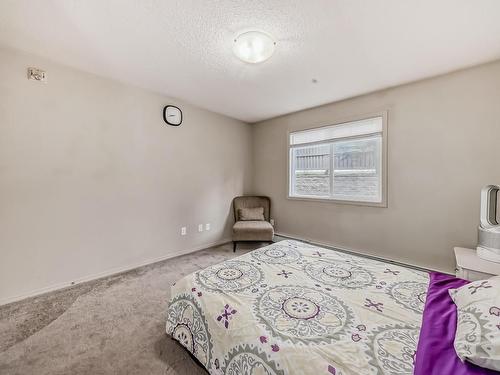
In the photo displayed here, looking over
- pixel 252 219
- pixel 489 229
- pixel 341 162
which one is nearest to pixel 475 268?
pixel 489 229

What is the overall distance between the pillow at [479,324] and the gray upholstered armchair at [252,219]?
2.51 metres

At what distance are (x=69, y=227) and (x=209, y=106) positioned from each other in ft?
8.16

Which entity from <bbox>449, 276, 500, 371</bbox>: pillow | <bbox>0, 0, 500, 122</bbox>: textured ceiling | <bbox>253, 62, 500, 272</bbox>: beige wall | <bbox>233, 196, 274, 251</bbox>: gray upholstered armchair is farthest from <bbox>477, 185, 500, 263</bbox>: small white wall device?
<bbox>233, 196, 274, 251</bbox>: gray upholstered armchair

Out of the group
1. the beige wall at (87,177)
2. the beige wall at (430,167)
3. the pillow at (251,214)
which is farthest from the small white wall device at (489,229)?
the beige wall at (87,177)

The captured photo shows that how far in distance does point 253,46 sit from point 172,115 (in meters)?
1.77

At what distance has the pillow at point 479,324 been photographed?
71 centimetres

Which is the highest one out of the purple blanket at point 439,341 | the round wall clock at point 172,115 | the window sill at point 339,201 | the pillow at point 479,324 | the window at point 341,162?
the round wall clock at point 172,115

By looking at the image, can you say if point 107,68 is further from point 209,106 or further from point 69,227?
point 69,227

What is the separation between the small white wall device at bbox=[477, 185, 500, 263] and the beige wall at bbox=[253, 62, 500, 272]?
30cm

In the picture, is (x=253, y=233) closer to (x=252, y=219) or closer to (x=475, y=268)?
(x=252, y=219)

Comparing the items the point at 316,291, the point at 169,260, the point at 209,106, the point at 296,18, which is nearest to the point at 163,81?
the point at 209,106

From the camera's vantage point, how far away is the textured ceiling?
1.53m

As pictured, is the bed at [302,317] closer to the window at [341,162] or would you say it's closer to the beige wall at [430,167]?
the beige wall at [430,167]

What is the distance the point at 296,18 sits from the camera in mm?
1618
